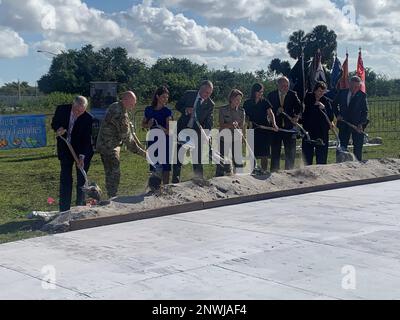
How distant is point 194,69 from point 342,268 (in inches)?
2113

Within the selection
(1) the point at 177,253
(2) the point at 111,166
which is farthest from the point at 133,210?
(1) the point at 177,253

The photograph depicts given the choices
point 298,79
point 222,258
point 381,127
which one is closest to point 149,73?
point 381,127

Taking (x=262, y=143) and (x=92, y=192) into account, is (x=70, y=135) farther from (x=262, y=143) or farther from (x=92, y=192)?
(x=262, y=143)

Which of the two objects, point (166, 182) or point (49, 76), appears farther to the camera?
point (49, 76)

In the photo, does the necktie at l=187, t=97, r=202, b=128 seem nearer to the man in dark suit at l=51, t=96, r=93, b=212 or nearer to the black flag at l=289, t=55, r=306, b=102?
the man in dark suit at l=51, t=96, r=93, b=212

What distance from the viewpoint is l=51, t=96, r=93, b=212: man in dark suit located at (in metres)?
9.41

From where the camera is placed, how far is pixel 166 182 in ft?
35.8

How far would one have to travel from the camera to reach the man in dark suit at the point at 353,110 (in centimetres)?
1345

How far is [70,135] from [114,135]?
723 millimetres

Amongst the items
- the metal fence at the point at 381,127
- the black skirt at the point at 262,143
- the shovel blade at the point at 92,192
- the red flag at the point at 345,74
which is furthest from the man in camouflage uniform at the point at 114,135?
the red flag at the point at 345,74
